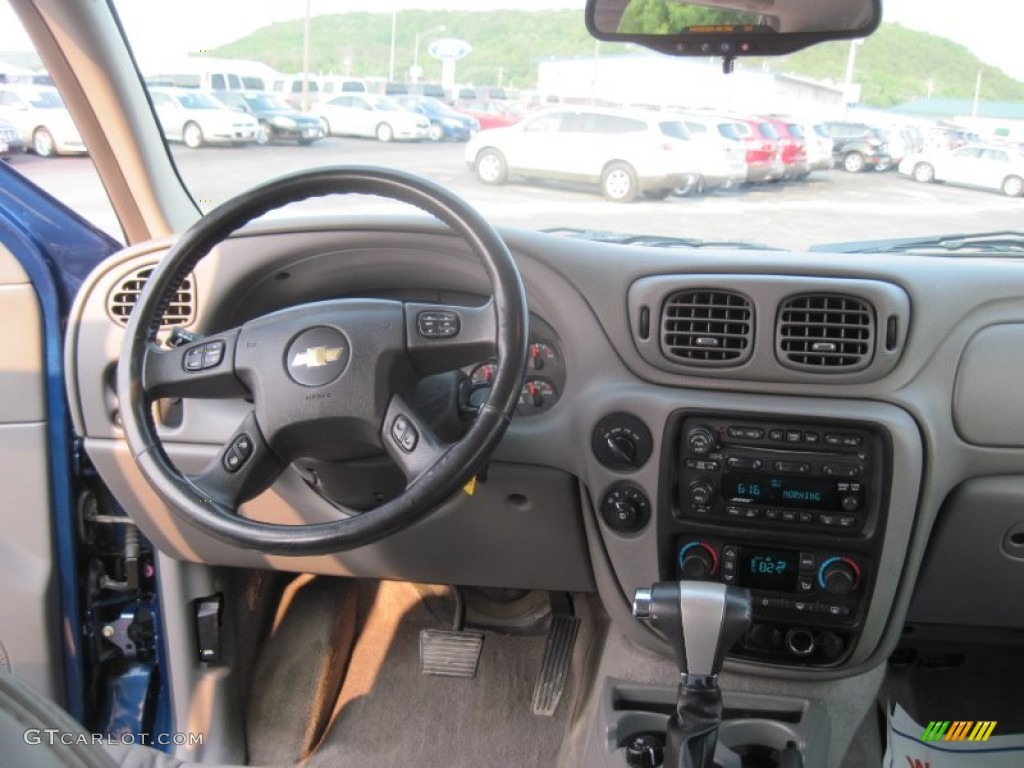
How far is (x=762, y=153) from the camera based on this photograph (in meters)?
2.81

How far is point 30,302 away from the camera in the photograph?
2.41 meters

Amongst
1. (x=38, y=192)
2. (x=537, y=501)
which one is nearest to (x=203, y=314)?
(x=38, y=192)

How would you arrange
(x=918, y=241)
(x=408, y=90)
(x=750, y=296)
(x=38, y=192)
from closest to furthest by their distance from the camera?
1. (x=750, y=296)
2. (x=918, y=241)
3. (x=38, y=192)
4. (x=408, y=90)

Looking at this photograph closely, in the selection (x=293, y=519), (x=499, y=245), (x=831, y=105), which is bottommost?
(x=293, y=519)

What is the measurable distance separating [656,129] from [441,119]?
0.68 meters

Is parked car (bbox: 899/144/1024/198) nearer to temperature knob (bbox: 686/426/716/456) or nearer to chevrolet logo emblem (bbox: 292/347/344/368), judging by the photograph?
temperature knob (bbox: 686/426/716/456)

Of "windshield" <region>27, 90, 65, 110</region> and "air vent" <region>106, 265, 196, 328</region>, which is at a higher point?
"windshield" <region>27, 90, 65, 110</region>

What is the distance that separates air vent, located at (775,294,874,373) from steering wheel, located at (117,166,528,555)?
23.7 inches

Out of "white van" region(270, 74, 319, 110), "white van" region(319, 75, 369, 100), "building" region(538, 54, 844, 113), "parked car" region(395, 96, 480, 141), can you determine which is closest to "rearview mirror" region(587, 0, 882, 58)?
"building" region(538, 54, 844, 113)

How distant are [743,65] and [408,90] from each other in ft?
3.89

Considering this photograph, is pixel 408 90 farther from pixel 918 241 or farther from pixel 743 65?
pixel 918 241

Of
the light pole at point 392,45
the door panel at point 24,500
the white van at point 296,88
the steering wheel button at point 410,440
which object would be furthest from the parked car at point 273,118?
the steering wheel button at point 410,440

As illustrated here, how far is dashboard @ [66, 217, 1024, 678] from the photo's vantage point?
1961 mm

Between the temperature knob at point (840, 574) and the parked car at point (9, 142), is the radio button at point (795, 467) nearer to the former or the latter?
the temperature knob at point (840, 574)
